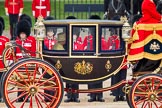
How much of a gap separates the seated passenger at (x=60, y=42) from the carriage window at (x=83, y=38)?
0.13 meters

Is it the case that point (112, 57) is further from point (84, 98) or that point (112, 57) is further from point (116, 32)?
point (84, 98)

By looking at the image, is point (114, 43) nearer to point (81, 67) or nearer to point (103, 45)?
point (103, 45)

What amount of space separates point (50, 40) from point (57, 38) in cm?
10

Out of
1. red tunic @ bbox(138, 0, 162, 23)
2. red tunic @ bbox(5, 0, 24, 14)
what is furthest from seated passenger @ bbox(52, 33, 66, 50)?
red tunic @ bbox(5, 0, 24, 14)

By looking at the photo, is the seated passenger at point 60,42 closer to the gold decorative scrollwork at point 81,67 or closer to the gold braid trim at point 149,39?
the gold decorative scrollwork at point 81,67

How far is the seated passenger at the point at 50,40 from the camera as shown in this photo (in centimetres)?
1077

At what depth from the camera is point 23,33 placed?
12.6m

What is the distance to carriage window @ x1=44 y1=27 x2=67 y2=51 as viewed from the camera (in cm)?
1074

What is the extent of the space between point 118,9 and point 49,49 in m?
8.39

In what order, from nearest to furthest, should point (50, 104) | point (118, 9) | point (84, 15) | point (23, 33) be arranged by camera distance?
1. point (50, 104)
2. point (23, 33)
3. point (118, 9)
4. point (84, 15)

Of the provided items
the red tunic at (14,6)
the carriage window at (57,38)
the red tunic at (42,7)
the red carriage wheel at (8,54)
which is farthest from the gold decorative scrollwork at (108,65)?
the red tunic at (14,6)

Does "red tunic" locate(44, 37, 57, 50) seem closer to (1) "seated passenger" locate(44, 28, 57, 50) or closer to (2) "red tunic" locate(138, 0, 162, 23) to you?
(1) "seated passenger" locate(44, 28, 57, 50)

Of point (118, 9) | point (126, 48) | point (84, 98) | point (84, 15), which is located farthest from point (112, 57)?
point (84, 15)

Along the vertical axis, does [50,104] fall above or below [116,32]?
below
